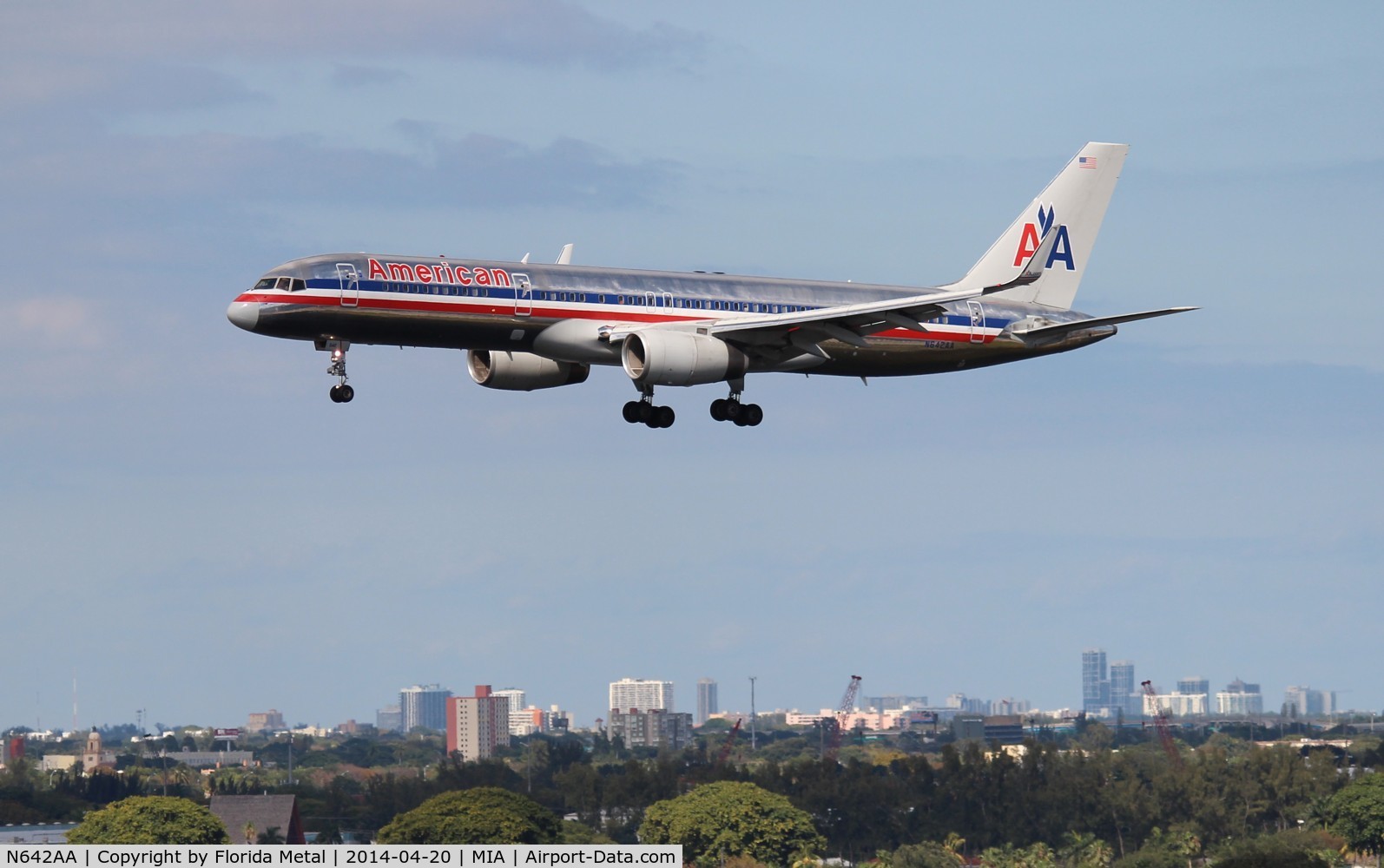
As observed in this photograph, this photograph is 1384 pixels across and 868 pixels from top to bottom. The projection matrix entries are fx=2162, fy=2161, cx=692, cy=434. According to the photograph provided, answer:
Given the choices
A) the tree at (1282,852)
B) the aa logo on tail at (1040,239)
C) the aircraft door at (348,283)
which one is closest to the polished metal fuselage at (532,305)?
the aircraft door at (348,283)

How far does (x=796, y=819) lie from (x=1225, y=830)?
161 ft

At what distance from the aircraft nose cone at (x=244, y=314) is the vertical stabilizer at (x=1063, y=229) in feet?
96.5

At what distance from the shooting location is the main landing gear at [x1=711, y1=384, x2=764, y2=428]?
78.6 metres

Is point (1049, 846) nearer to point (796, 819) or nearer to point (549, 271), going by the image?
point (796, 819)

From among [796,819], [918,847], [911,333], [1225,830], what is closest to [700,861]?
[796,819]

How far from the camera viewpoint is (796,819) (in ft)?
568

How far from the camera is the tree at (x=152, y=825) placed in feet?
497

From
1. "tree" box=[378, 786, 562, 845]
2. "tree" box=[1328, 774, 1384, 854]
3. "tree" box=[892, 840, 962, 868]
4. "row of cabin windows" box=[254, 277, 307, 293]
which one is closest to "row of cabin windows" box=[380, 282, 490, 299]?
"row of cabin windows" box=[254, 277, 307, 293]

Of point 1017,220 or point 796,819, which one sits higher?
point 1017,220

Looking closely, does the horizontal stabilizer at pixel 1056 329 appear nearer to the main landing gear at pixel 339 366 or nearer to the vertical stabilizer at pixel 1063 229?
the vertical stabilizer at pixel 1063 229

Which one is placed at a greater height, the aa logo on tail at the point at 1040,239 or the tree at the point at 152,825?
the aa logo on tail at the point at 1040,239

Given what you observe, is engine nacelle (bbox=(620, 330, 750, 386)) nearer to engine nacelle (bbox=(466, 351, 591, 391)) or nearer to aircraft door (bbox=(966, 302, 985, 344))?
engine nacelle (bbox=(466, 351, 591, 391))

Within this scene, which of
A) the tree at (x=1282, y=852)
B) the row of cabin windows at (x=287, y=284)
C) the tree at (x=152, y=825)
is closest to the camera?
the row of cabin windows at (x=287, y=284)

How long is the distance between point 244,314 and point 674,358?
548 inches
